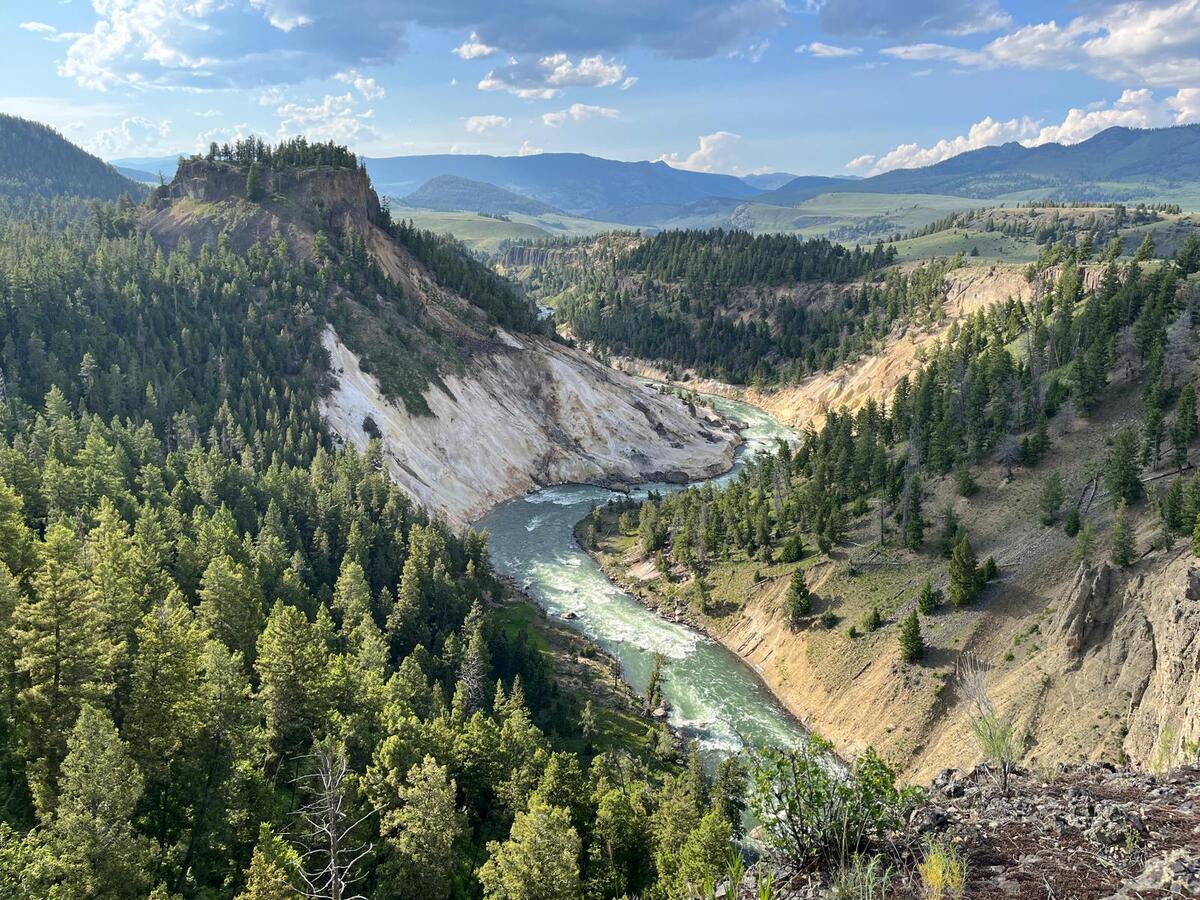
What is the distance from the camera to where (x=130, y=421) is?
86688 mm

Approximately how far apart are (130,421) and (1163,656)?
95236 millimetres

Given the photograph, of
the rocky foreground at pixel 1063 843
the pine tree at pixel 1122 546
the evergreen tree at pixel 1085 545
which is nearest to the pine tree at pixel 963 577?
the evergreen tree at pixel 1085 545

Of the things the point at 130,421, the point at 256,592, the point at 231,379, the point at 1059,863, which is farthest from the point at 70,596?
the point at 231,379

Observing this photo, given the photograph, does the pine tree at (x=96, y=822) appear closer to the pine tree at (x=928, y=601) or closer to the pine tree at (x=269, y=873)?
the pine tree at (x=269, y=873)

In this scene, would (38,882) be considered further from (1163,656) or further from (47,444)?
(47,444)

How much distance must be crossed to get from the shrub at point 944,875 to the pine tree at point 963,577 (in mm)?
45713

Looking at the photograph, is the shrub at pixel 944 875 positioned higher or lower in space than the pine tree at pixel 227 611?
higher

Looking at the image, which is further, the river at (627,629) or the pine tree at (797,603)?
the pine tree at (797,603)

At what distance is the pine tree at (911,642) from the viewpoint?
56000 mm

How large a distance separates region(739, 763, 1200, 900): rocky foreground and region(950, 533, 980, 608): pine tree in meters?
36.7

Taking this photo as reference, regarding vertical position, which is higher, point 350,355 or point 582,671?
point 350,355

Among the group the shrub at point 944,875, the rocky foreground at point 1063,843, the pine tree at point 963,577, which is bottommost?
the pine tree at point 963,577

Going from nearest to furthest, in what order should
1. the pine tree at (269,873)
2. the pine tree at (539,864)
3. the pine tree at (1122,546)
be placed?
1. the pine tree at (269,873)
2. the pine tree at (539,864)
3. the pine tree at (1122,546)

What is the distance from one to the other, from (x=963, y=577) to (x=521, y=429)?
7721 centimetres
